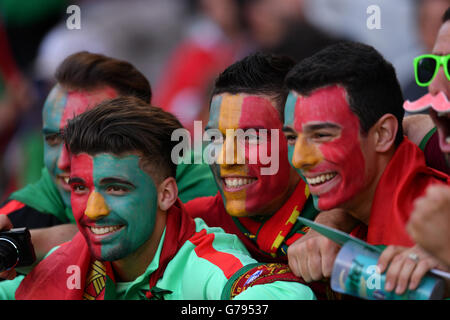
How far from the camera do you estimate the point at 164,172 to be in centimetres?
263

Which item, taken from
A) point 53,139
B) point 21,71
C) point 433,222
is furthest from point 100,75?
point 21,71

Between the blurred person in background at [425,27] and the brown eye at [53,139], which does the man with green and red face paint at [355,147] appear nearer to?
the brown eye at [53,139]

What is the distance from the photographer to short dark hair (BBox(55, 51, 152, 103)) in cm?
332

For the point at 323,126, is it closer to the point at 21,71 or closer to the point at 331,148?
the point at 331,148

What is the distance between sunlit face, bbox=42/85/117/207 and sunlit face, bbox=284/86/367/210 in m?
1.34

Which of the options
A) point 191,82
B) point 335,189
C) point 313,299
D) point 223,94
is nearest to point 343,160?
point 335,189

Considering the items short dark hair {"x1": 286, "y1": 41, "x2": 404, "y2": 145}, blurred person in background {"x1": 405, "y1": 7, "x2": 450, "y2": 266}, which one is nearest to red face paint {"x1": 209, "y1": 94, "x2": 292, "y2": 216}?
short dark hair {"x1": 286, "y1": 41, "x2": 404, "y2": 145}

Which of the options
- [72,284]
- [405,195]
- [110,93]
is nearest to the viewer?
[405,195]

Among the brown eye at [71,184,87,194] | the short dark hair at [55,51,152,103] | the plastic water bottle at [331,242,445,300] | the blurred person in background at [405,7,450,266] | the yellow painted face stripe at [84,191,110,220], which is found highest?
the short dark hair at [55,51,152,103]

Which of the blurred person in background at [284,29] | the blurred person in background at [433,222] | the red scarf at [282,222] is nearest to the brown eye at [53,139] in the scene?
the red scarf at [282,222]

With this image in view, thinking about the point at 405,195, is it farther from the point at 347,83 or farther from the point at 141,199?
the point at 141,199

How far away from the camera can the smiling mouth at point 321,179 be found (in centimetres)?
225

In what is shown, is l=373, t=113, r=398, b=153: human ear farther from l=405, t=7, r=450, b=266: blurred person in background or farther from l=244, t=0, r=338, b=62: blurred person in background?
l=244, t=0, r=338, b=62: blurred person in background

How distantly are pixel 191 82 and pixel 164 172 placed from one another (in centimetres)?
245
